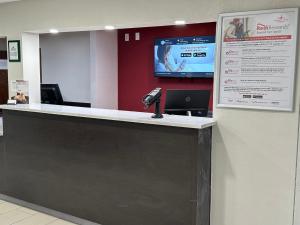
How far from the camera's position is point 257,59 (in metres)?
2.55

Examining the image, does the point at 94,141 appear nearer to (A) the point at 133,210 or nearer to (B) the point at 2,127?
(A) the point at 133,210

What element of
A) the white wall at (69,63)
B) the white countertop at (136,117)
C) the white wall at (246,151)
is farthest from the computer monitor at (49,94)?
the white wall at (246,151)

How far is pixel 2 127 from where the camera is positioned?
13.0 ft

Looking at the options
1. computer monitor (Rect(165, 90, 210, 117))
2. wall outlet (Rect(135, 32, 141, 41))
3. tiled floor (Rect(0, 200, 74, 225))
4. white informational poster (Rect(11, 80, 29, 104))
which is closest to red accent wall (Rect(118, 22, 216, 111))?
wall outlet (Rect(135, 32, 141, 41))

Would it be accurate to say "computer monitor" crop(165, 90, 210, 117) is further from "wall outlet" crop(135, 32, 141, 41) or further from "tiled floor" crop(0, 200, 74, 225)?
"wall outlet" crop(135, 32, 141, 41)

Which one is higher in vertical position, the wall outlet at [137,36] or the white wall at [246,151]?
the wall outlet at [137,36]

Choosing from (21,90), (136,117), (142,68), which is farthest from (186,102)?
(142,68)

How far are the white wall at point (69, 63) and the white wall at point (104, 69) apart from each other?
1.10 feet

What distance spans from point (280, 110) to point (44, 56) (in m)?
5.60

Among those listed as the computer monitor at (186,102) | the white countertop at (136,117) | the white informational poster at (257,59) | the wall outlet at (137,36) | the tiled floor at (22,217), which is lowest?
the tiled floor at (22,217)

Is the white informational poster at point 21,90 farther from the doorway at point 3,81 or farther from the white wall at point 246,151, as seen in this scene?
the white wall at point 246,151

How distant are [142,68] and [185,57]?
901mm

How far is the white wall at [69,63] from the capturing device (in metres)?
6.47

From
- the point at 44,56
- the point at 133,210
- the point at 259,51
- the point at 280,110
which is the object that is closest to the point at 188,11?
the point at 259,51
